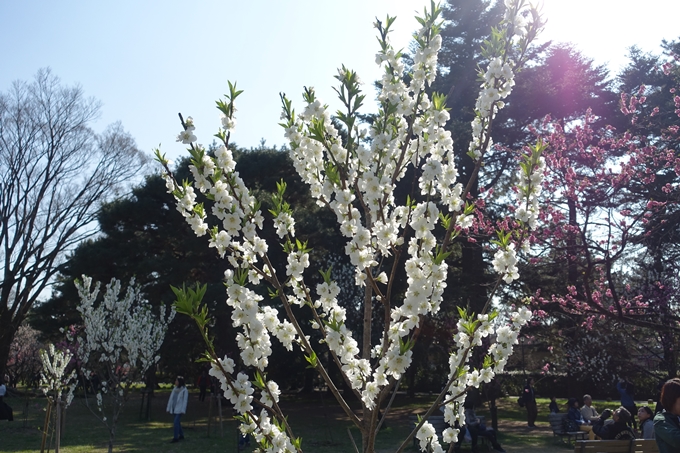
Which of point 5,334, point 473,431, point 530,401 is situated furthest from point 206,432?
point 5,334

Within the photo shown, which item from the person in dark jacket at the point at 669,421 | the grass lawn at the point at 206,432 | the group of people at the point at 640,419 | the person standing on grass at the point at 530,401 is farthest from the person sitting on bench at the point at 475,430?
the person in dark jacket at the point at 669,421

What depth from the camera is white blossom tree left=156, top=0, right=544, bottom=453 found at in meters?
2.56

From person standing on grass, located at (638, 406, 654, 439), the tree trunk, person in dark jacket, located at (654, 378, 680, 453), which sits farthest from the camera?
the tree trunk

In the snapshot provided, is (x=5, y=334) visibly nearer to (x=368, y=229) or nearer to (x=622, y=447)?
(x=622, y=447)

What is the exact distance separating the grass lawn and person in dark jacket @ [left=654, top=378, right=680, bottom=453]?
671cm

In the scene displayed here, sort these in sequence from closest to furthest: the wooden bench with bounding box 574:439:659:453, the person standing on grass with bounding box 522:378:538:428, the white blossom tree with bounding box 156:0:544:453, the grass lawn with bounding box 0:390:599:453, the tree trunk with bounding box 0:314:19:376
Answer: the white blossom tree with bounding box 156:0:544:453 < the wooden bench with bounding box 574:439:659:453 < the grass lawn with bounding box 0:390:599:453 < the person standing on grass with bounding box 522:378:538:428 < the tree trunk with bounding box 0:314:19:376

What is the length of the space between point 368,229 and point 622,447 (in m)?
5.66

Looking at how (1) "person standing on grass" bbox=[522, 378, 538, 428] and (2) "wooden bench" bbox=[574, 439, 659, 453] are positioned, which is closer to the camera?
(2) "wooden bench" bbox=[574, 439, 659, 453]

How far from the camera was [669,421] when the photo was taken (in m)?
3.84

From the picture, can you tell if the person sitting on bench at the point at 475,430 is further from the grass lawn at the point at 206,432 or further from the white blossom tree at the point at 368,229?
the white blossom tree at the point at 368,229

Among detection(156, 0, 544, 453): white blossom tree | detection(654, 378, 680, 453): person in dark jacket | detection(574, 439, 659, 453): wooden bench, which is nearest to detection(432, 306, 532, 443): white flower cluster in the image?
detection(156, 0, 544, 453): white blossom tree

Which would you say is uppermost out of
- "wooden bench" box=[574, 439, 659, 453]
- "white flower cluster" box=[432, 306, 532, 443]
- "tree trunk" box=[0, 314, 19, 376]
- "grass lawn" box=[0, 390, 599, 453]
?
"tree trunk" box=[0, 314, 19, 376]

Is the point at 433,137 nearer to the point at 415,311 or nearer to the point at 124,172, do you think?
the point at 415,311

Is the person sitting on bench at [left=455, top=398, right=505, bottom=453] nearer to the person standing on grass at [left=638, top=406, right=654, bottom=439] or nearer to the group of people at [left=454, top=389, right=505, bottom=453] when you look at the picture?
the group of people at [left=454, top=389, right=505, bottom=453]
